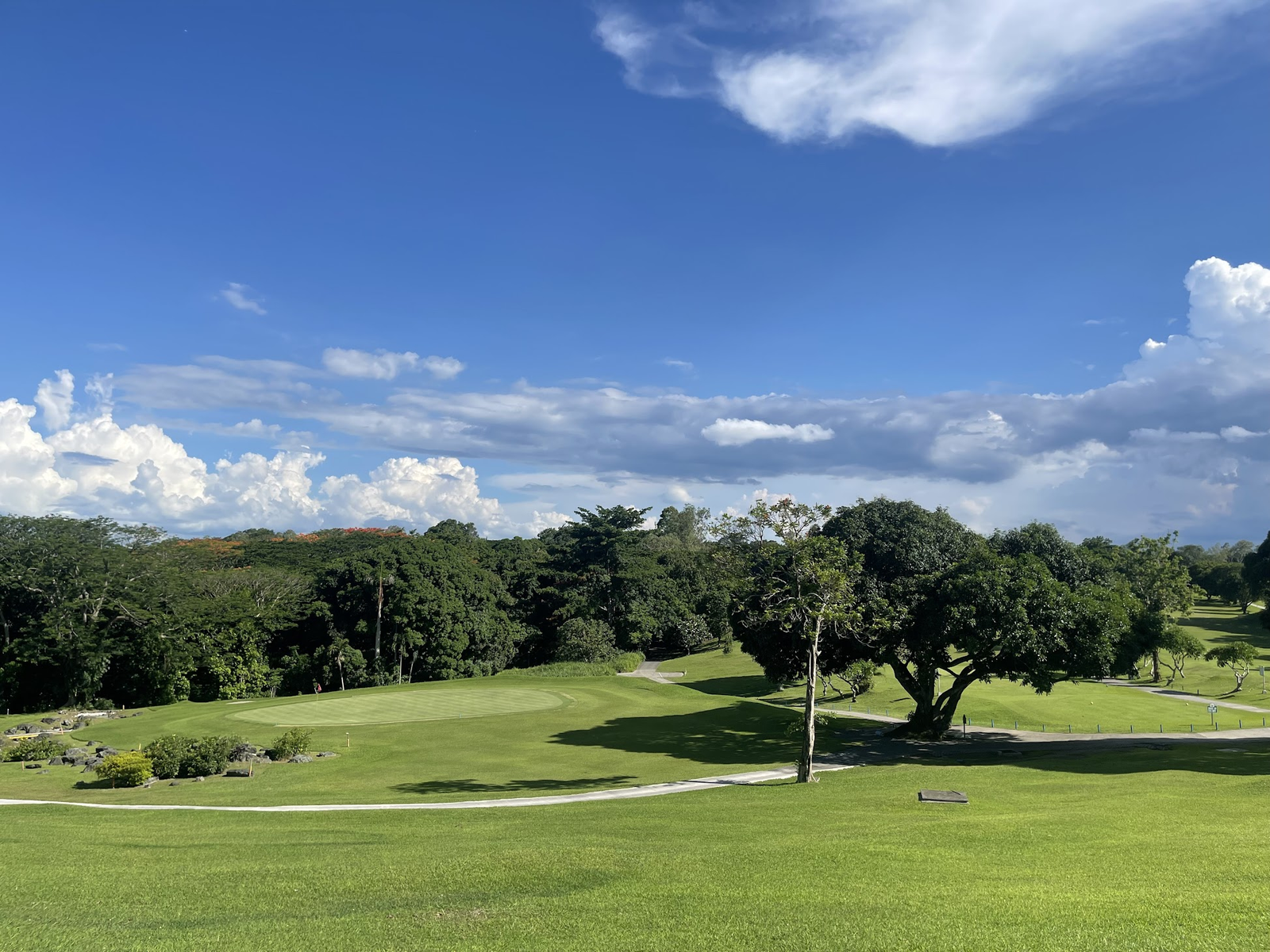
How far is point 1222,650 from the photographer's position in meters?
60.0

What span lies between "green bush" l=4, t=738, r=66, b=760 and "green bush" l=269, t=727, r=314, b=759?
9.30 m

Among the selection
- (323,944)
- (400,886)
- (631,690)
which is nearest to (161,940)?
(323,944)

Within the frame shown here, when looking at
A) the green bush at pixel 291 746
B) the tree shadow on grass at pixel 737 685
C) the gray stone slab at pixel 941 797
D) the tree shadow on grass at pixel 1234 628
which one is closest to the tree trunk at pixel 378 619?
the tree shadow on grass at pixel 737 685

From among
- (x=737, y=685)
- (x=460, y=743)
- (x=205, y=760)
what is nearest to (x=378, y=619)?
(x=737, y=685)

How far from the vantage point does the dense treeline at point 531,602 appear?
1256 inches

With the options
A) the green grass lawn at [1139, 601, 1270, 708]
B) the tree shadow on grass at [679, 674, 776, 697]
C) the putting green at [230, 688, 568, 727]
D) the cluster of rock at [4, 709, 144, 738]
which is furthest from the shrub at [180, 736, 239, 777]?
the green grass lawn at [1139, 601, 1270, 708]

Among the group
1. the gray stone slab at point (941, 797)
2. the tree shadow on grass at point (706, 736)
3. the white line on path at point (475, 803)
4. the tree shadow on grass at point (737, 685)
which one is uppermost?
the gray stone slab at point (941, 797)

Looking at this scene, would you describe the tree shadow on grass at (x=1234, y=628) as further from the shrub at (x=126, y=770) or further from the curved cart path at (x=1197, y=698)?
the shrub at (x=126, y=770)

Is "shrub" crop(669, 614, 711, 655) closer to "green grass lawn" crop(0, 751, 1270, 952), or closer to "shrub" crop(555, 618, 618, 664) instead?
"shrub" crop(555, 618, 618, 664)

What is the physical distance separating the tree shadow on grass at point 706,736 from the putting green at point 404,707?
761 cm

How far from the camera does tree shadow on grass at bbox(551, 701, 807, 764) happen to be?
110 feet

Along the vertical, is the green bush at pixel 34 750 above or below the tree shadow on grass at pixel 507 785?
below

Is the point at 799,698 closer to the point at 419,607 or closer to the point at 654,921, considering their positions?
the point at 419,607

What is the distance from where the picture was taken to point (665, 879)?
11969 mm
